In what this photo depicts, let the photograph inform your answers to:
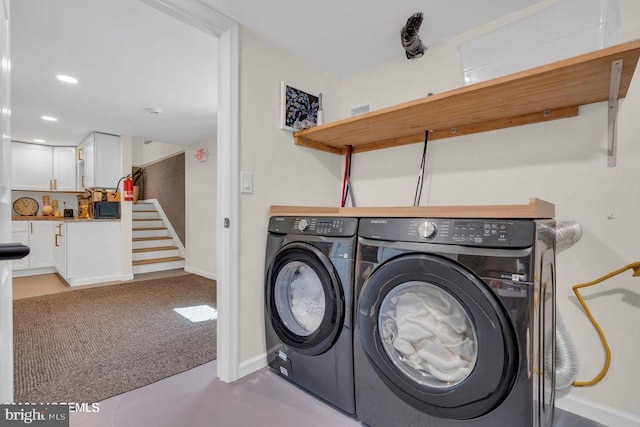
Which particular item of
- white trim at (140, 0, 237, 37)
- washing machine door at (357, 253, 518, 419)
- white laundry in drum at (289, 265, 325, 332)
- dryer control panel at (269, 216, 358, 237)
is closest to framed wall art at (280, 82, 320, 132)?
white trim at (140, 0, 237, 37)

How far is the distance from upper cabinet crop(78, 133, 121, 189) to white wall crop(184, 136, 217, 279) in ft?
3.15

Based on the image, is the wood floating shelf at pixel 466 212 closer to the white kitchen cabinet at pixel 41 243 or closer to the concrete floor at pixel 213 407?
the concrete floor at pixel 213 407

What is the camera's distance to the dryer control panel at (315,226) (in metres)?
1.39

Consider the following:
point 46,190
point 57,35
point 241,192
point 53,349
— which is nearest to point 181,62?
point 57,35

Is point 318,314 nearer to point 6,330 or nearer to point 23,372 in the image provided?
point 6,330

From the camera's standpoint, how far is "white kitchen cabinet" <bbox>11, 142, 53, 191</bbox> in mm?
4660

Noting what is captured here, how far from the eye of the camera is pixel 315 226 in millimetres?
1527

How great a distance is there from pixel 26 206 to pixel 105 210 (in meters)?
2.06

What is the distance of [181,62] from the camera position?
7.41 feet

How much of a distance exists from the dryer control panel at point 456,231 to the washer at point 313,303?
18 cm

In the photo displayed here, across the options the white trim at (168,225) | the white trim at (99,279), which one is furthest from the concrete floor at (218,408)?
the white trim at (168,225)

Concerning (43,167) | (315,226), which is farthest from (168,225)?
(315,226)

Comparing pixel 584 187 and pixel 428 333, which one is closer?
pixel 428 333

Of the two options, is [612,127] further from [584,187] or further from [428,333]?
[428,333]
